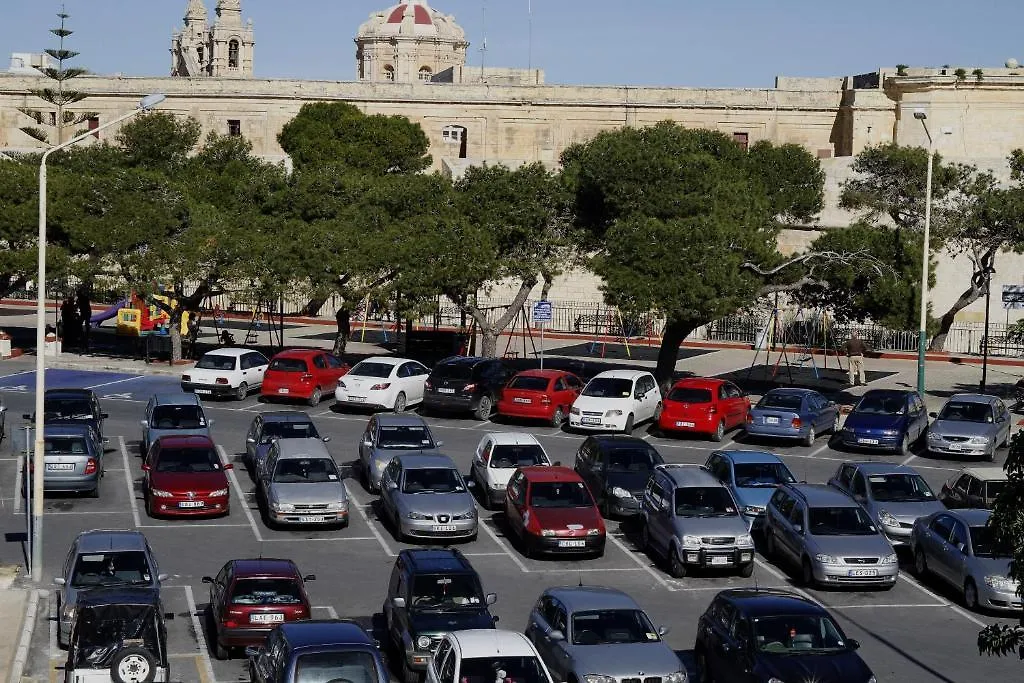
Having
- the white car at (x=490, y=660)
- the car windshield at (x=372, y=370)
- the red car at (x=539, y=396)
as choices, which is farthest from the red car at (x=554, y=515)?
the car windshield at (x=372, y=370)

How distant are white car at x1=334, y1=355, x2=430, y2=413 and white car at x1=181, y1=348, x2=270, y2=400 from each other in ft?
9.32

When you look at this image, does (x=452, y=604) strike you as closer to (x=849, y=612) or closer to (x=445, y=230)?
(x=849, y=612)

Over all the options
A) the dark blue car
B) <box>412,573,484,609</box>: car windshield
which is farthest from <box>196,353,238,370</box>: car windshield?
<box>412,573,484,609</box>: car windshield

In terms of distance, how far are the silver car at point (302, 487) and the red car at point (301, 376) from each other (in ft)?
38.2

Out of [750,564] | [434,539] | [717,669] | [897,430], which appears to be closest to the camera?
[717,669]

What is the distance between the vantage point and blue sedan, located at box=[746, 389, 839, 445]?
119 ft

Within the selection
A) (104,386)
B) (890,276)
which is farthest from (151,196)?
(890,276)

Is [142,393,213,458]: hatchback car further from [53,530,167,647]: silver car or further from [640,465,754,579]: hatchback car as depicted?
[640,465,754,579]: hatchback car

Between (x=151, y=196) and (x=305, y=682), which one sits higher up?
(x=151, y=196)

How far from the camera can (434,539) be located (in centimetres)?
2689

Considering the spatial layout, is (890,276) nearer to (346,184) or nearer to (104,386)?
(346,184)

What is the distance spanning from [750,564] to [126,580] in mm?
10398

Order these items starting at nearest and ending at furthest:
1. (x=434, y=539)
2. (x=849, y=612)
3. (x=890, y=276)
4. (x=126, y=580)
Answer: (x=126, y=580) < (x=849, y=612) < (x=434, y=539) < (x=890, y=276)

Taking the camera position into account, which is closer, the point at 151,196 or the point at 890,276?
the point at 890,276
